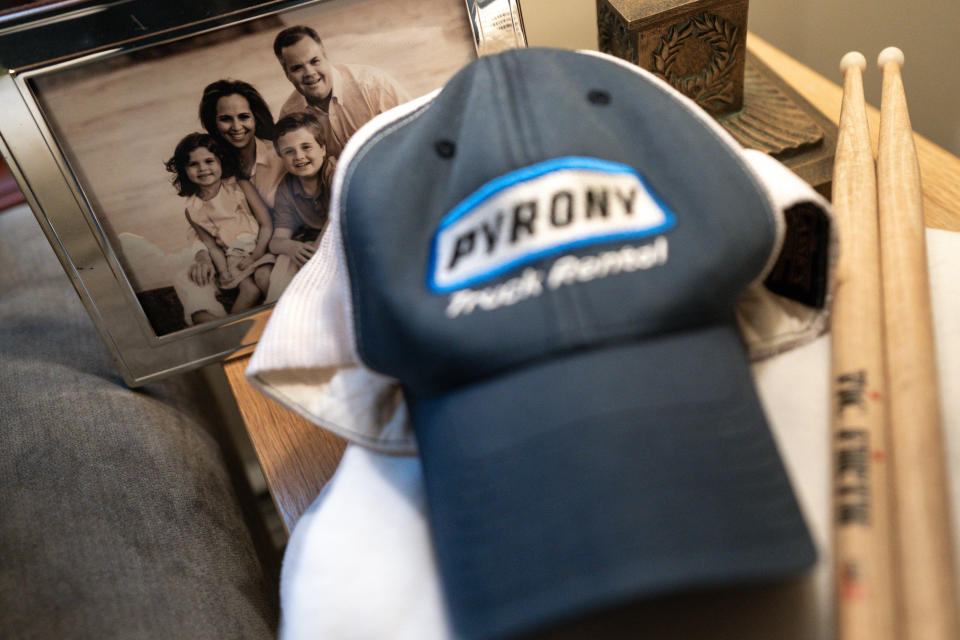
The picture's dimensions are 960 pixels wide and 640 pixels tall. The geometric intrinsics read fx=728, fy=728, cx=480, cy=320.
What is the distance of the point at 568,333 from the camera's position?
0.37 meters

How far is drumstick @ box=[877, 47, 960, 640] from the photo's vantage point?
1.03 ft

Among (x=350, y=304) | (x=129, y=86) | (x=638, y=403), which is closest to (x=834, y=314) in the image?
(x=638, y=403)

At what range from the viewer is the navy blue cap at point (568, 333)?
0.33m

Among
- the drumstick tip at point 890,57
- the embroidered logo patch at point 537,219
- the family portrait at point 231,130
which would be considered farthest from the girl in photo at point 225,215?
the drumstick tip at point 890,57

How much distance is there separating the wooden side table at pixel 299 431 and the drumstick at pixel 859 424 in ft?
0.45

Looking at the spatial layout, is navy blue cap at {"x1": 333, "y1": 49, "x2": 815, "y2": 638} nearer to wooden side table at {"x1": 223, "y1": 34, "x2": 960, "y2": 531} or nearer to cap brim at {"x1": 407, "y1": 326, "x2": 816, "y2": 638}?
cap brim at {"x1": 407, "y1": 326, "x2": 816, "y2": 638}

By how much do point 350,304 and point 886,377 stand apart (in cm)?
31

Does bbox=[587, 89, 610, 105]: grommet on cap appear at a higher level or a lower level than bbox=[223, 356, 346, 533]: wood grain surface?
higher

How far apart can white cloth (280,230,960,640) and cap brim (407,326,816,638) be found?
4cm

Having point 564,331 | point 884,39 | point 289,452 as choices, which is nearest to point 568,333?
point 564,331

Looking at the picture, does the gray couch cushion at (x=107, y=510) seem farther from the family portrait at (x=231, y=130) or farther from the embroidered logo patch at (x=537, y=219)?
the embroidered logo patch at (x=537, y=219)

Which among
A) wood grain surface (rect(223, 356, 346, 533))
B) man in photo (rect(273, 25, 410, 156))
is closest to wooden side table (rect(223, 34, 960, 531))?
wood grain surface (rect(223, 356, 346, 533))

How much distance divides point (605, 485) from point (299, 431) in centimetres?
33

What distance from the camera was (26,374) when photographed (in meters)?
0.62
